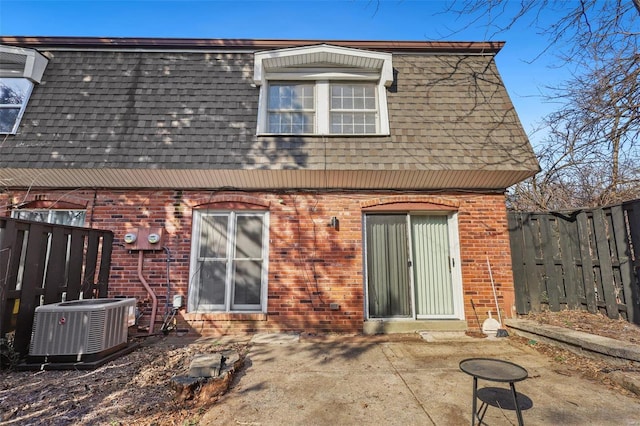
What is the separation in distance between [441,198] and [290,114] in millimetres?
3456

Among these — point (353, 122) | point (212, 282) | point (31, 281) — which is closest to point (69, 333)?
point (31, 281)

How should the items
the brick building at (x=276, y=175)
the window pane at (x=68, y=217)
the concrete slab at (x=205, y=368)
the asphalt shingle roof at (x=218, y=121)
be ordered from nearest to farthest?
the concrete slab at (x=205, y=368) < the asphalt shingle roof at (x=218, y=121) < the brick building at (x=276, y=175) < the window pane at (x=68, y=217)

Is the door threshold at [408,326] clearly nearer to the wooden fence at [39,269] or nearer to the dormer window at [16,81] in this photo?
the wooden fence at [39,269]

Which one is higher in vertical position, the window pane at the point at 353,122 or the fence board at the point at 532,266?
the window pane at the point at 353,122

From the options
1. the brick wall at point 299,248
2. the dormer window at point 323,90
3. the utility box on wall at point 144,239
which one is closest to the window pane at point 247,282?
the brick wall at point 299,248

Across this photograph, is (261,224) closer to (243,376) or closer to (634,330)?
(243,376)

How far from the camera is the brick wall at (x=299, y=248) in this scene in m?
5.62

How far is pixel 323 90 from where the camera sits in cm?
625

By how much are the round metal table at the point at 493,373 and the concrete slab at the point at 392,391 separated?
1.31 ft

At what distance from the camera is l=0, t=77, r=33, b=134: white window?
5.68m

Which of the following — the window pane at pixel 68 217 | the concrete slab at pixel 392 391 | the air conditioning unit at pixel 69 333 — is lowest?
the concrete slab at pixel 392 391

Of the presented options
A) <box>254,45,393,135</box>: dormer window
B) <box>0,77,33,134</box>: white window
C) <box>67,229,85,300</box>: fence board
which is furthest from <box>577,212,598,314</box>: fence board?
<box>0,77,33,134</box>: white window

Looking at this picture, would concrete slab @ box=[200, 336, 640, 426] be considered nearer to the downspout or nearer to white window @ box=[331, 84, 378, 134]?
the downspout

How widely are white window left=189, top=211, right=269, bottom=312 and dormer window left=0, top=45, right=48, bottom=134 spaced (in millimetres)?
3830
